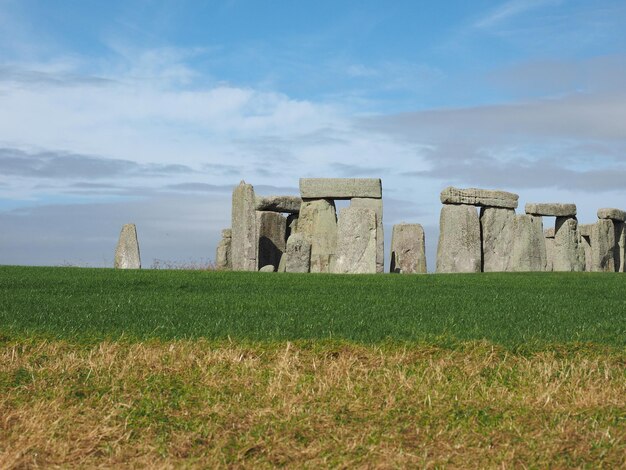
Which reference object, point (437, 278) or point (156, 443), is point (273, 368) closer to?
point (156, 443)

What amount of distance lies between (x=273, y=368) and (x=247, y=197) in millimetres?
13061

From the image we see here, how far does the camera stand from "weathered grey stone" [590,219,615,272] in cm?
2595

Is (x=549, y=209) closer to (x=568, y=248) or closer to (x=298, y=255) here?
(x=568, y=248)

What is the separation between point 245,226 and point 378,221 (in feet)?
10.2

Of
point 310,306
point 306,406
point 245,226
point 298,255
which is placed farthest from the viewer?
point 245,226

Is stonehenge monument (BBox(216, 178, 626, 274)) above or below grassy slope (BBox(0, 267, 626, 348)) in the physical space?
above

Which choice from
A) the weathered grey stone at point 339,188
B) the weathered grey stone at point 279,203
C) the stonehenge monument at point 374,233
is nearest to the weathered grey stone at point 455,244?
the stonehenge monument at point 374,233

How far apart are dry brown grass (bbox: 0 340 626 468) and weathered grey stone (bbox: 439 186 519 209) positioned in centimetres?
1252

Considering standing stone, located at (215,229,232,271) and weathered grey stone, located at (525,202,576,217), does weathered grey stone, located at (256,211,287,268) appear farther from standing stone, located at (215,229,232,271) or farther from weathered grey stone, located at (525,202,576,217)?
weathered grey stone, located at (525,202,576,217)

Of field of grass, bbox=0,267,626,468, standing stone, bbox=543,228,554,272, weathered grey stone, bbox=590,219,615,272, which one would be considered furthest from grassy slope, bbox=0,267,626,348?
weathered grey stone, bbox=590,219,615,272

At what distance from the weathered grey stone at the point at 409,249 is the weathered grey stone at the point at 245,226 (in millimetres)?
3876

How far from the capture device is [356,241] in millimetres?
19250

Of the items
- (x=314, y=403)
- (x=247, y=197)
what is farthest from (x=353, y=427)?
(x=247, y=197)

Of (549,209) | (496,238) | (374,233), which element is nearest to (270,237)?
(374,233)
